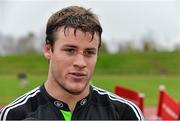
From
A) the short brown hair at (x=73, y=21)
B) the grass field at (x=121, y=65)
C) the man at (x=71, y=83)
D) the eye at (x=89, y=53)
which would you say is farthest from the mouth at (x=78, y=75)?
the grass field at (x=121, y=65)

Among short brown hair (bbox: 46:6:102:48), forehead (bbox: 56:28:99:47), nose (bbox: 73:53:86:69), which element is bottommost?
nose (bbox: 73:53:86:69)

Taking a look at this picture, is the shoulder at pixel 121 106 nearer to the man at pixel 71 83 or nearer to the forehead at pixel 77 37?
the man at pixel 71 83

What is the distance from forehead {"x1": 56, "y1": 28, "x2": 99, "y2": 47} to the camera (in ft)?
9.36

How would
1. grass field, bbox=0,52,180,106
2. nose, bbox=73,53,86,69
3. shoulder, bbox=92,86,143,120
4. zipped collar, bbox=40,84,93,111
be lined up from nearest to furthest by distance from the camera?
nose, bbox=73,53,86,69, zipped collar, bbox=40,84,93,111, shoulder, bbox=92,86,143,120, grass field, bbox=0,52,180,106

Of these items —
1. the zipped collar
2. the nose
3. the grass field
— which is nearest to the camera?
the nose

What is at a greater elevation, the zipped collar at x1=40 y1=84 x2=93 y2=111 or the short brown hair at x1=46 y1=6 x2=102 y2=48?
the short brown hair at x1=46 y1=6 x2=102 y2=48

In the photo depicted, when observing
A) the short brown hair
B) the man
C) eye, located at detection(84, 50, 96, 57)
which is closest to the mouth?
the man

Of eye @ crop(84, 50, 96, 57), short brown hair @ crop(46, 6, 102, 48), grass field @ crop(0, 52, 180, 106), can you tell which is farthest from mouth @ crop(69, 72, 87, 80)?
grass field @ crop(0, 52, 180, 106)

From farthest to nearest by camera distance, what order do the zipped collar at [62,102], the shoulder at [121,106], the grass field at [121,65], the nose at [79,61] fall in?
the grass field at [121,65] → the shoulder at [121,106] → the zipped collar at [62,102] → the nose at [79,61]

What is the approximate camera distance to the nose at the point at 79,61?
2.84 meters

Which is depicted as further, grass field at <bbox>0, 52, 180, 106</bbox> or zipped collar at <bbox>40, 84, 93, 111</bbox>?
grass field at <bbox>0, 52, 180, 106</bbox>

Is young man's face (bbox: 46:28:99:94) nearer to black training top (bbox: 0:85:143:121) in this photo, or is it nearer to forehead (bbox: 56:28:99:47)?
forehead (bbox: 56:28:99:47)

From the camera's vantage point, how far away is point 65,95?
2.99 meters

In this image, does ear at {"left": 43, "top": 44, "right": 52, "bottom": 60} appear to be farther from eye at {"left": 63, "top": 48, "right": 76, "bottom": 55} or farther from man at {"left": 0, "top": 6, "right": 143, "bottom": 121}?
eye at {"left": 63, "top": 48, "right": 76, "bottom": 55}
